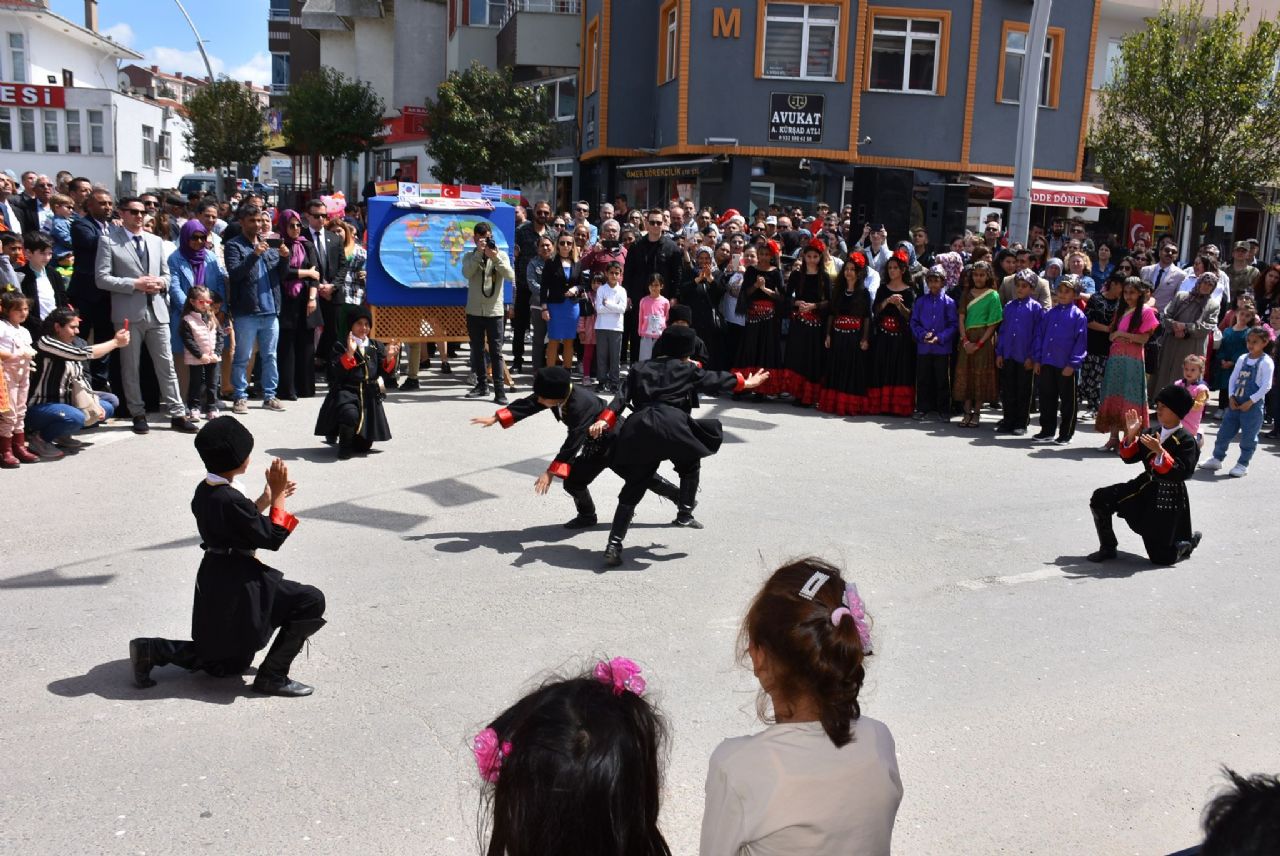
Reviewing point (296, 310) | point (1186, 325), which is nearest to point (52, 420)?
point (296, 310)

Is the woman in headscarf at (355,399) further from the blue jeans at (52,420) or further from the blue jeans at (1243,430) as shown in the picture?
the blue jeans at (1243,430)

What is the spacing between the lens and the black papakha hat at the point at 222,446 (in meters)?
5.00

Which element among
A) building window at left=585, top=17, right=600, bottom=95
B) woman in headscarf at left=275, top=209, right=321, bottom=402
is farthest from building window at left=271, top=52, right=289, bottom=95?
woman in headscarf at left=275, top=209, right=321, bottom=402

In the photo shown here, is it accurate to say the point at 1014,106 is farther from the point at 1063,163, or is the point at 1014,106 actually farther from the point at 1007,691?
the point at 1007,691

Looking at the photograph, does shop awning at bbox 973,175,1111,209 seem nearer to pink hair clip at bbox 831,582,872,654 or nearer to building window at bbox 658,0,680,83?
building window at bbox 658,0,680,83

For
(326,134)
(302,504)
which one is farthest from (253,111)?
(302,504)

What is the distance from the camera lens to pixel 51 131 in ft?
175

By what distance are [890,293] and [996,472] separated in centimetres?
320

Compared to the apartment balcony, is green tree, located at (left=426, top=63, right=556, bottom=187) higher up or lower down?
lower down

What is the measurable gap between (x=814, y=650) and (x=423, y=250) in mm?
11689

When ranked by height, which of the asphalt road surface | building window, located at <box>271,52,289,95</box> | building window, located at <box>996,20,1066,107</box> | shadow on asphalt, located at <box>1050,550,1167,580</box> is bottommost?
the asphalt road surface

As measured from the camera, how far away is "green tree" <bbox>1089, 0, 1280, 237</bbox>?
22172 mm

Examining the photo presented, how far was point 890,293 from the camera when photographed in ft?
41.9

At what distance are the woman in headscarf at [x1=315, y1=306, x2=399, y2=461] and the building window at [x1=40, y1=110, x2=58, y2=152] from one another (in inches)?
2005
